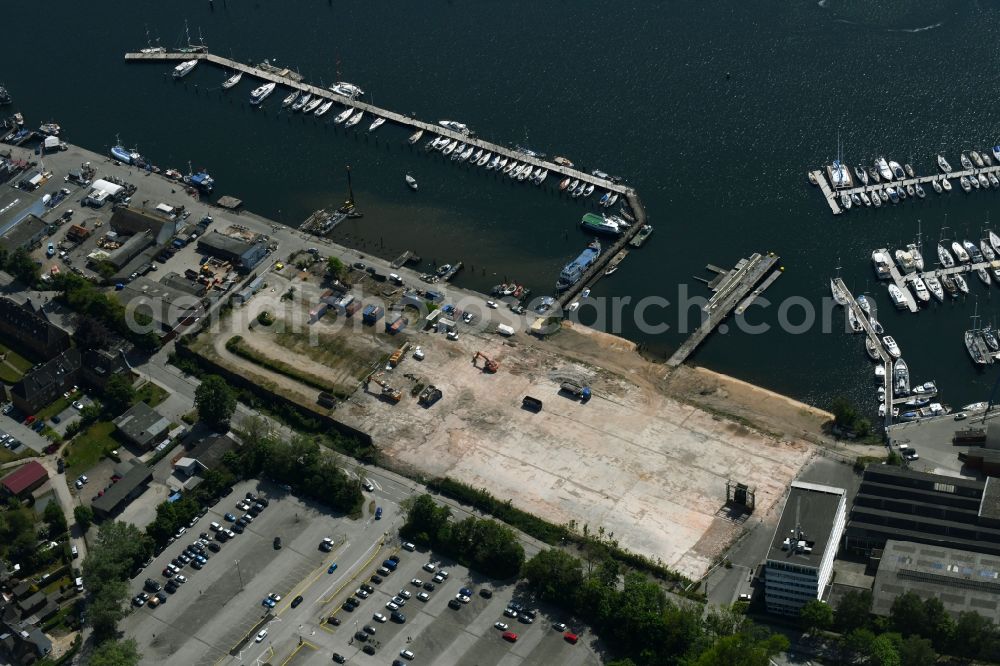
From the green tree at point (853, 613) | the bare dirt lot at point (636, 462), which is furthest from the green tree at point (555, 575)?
the green tree at point (853, 613)

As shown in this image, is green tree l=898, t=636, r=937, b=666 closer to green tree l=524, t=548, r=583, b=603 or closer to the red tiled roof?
green tree l=524, t=548, r=583, b=603

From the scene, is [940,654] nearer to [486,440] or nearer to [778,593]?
[778,593]

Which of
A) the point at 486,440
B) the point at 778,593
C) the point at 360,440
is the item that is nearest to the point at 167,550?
the point at 360,440

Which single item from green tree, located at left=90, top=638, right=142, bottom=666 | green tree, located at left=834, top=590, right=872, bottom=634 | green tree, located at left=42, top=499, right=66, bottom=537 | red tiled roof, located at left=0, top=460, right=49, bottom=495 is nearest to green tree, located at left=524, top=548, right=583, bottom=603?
green tree, located at left=834, top=590, right=872, bottom=634

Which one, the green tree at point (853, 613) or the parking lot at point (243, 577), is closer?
the green tree at point (853, 613)

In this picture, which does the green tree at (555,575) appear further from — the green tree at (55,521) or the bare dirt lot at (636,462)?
the green tree at (55,521)

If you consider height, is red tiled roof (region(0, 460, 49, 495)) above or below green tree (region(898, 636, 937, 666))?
below
